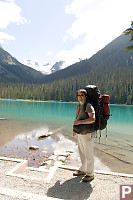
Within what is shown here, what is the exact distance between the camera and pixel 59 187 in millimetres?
4738

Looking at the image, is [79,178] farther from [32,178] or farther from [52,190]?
[32,178]

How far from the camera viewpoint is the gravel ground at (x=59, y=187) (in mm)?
4145

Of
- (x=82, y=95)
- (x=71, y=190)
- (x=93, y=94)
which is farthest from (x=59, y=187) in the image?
(x=93, y=94)

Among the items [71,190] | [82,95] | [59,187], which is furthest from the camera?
[82,95]

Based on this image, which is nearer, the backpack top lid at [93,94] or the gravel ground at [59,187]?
the gravel ground at [59,187]

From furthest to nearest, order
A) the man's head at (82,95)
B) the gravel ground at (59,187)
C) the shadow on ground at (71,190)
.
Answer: the man's head at (82,95) → the shadow on ground at (71,190) → the gravel ground at (59,187)

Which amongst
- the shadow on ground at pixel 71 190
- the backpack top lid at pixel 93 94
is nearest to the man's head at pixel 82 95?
the backpack top lid at pixel 93 94

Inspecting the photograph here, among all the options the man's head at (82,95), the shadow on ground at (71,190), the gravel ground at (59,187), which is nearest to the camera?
the gravel ground at (59,187)

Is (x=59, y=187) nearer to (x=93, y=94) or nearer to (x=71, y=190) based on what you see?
(x=71, y=190)

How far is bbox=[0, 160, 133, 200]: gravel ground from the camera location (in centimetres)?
414

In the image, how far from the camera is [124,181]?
513cm

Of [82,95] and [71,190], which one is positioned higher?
[82,95]

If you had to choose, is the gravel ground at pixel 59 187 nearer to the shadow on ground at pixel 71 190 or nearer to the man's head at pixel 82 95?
the shadow on ground at pixel 71 190

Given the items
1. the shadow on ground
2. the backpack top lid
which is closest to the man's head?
the backpack top lid
